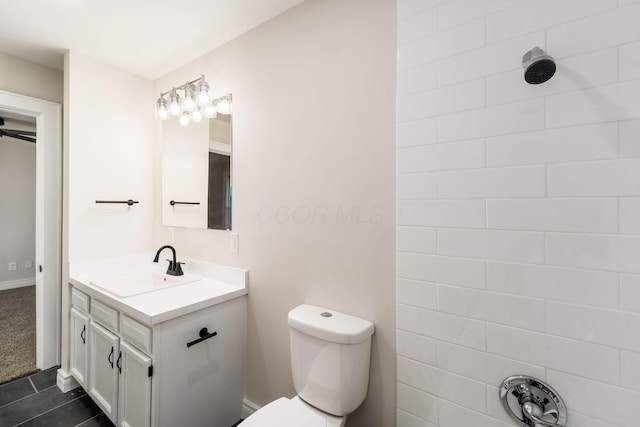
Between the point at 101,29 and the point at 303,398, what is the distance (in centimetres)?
243

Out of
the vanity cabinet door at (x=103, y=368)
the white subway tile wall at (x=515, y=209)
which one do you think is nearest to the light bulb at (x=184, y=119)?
the vanity cabinet door at (x=103, y=368)

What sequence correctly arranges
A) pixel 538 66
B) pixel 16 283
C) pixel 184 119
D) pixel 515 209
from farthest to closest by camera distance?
pixel 16 283 → pixel 184 119 → pixel 515 209 → pixel 538 66

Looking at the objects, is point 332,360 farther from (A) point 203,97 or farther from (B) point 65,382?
(B) point 65,382

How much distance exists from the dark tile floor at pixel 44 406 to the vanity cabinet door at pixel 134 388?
39 centimetres

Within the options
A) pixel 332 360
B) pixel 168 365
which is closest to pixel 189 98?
pixel 168 365

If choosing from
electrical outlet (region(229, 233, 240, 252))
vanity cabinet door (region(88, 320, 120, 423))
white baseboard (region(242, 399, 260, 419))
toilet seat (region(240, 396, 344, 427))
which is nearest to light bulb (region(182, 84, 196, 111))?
electrical outlet (region(229, 233, 240, 252))

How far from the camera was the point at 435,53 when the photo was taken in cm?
107

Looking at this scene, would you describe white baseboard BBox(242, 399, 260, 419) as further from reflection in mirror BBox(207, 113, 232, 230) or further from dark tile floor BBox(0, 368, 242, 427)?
reflection in mirror BBox(207, 113, 232, 230)

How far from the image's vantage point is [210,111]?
1.84 m

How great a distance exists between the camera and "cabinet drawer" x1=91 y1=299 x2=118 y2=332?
5.00 feet

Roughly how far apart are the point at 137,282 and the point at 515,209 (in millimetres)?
2132

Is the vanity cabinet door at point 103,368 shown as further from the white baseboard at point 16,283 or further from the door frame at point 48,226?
the white baseboard at point 16,283

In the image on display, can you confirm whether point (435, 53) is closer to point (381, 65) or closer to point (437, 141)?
point (381, 65)

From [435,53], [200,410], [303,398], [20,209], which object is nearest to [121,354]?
[200,410]
